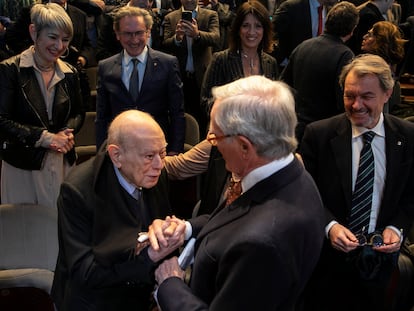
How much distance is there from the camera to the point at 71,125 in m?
3.03

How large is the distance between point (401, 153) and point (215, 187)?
80 cm

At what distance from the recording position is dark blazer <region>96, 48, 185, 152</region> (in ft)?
10.7

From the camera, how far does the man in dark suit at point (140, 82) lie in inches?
128

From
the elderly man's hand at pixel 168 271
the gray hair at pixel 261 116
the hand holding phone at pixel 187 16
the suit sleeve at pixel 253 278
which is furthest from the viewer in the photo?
the hand holding phone at pixel 187 16

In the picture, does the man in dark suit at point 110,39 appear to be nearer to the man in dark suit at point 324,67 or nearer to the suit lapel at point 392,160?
the man in dark suit at point 324,67

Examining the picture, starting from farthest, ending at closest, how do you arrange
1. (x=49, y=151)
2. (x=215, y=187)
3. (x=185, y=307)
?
(x=49, y=151), (x=215, y=187), (x=185, y=307)

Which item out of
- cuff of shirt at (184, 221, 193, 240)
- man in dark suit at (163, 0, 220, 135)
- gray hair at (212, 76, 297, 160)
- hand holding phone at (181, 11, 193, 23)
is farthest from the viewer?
man in dark suit at (163, 0, 220, 135)

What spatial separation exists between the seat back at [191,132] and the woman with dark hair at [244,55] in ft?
0.50

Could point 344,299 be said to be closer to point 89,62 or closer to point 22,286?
point 22,286

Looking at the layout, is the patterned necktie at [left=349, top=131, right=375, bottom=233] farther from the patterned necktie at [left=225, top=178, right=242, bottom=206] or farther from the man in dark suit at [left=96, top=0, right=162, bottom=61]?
the man in dark suit at [left=96, top=0, right=162, bottom=61]

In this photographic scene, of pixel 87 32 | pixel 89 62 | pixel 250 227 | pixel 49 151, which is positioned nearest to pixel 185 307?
pixel 250 227

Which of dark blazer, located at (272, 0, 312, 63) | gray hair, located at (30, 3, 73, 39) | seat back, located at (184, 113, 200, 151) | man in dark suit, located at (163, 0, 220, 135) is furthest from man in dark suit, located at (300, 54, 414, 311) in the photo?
dark blazer, located at (272, 0, 312, 63)

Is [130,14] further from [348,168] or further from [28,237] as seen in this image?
[348,168]

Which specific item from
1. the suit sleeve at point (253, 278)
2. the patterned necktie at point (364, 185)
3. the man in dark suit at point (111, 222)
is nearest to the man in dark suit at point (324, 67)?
the patterned necktie at point (364, 185)
